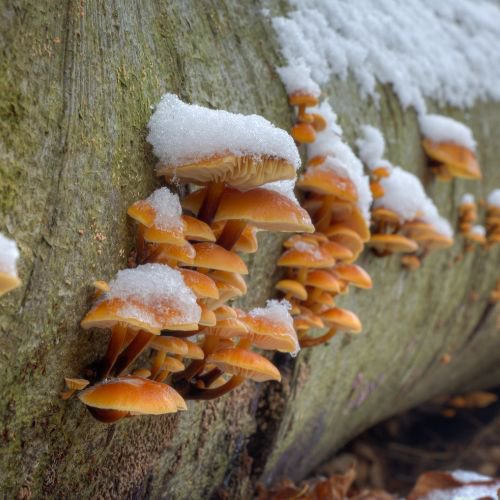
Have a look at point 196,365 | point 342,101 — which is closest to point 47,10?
point 196,365

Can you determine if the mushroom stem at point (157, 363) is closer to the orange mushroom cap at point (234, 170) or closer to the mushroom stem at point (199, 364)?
the mushroom stem at point (199, 364)

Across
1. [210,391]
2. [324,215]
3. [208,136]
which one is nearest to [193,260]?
[208,136]

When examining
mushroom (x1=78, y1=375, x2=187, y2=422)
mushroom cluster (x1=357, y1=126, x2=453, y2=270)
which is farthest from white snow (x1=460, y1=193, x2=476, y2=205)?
mushroom (x1=78, y1=375, x2=187, y2=422)

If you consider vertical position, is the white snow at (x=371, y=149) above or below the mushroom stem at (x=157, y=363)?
above

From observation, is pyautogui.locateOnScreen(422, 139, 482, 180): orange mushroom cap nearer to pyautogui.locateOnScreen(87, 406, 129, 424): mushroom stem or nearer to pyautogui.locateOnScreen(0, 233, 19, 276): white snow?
pyautogui.locateOnScreen(87, 406, 129, 424): mushroom stem

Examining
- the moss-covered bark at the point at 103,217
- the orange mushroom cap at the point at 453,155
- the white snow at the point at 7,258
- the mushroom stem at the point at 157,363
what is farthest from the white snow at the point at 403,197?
the white snow at the point at 7,258

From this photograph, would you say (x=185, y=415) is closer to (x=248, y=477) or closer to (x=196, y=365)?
(x=196, y=365)
